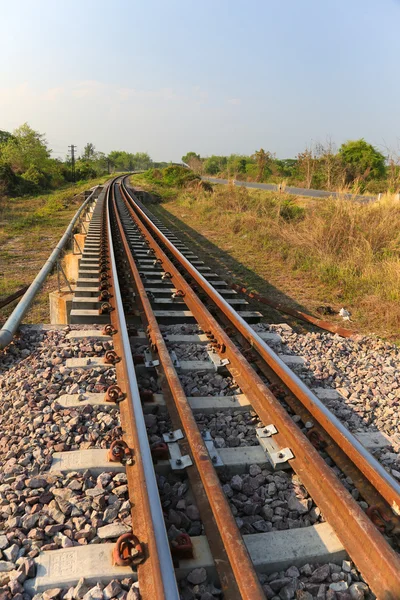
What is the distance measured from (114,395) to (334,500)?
156 cm

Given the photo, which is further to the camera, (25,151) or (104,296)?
(25,151)

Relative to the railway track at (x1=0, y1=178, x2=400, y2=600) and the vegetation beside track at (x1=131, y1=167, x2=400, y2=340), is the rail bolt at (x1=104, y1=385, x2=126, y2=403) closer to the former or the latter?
the railway track at (x1=0, y1=178, x2=400, y2=600)

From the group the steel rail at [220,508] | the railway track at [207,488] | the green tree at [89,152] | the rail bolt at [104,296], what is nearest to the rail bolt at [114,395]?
the railway track at [207,488]

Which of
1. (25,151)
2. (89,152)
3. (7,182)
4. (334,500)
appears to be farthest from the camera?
(89,152)

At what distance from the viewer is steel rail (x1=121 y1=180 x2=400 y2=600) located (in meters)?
1.72

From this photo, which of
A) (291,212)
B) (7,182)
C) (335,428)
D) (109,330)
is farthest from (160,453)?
(7,182)

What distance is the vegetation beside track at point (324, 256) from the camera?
20.6ft

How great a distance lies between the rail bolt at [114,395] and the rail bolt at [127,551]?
1207 millimetres

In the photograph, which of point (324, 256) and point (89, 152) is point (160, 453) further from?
point (89, 152)

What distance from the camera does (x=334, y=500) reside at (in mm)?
2084

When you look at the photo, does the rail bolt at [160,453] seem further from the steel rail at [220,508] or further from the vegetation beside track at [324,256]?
the vegetation beside track at [324,256]

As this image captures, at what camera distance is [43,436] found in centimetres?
263

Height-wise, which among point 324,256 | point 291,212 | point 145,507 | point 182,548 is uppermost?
point 291,212

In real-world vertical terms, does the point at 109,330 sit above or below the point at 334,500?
above
